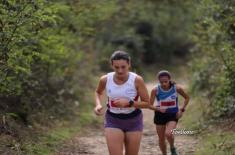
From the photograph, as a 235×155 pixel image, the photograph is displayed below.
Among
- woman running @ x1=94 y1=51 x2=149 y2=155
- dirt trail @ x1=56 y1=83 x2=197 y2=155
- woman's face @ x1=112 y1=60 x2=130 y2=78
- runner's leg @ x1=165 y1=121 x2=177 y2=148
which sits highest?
woman's face @ x1=112 y1=60 x2=130 y2=78

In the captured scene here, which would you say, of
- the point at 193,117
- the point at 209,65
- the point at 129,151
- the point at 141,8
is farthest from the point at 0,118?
the point at 141,8

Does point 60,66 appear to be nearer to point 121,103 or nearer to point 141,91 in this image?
point 141,91

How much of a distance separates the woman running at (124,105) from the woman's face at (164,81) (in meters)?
2.25

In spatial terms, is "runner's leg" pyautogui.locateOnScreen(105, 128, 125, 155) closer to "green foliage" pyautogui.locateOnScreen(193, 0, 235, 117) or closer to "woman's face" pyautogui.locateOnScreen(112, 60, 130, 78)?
"woman's face" pyautogui.locateOnScreen(112, 60, 130, 78)

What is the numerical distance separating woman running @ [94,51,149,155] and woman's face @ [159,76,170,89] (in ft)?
7.40

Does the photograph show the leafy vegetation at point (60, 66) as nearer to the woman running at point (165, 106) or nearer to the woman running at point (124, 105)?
the woman running at point (165, 106)

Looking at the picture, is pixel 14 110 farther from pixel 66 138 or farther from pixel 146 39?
pixel 146 39

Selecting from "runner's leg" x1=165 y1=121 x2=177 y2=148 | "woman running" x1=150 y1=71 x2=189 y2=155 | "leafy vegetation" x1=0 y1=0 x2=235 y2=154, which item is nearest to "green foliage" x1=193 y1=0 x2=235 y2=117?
"leafy vegetation" x1=0 y1=0 x2=235 y2=154

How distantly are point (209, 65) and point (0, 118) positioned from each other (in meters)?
9.22

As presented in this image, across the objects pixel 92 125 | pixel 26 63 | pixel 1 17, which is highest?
pixel 1 17

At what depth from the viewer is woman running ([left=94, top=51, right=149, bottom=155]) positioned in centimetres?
780

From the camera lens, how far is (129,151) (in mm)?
7871

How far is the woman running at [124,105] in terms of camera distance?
25.6 ft

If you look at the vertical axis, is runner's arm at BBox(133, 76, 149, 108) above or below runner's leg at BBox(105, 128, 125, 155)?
above
